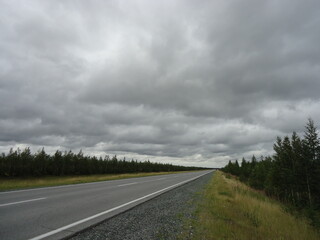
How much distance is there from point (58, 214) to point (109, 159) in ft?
194

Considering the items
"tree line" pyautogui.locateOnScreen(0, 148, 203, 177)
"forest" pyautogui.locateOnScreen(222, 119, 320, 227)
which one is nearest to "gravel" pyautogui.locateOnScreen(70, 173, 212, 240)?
"forest" pyautogui.locateOnScreen(222, 119, 320, 227)

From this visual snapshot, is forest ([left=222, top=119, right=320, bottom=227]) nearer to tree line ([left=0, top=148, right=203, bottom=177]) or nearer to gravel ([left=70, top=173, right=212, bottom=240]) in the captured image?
gravel ([left=70, top=173, right=212, bottom=240])

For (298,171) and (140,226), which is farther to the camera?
(298,171)

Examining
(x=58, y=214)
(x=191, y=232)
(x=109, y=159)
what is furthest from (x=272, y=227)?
(x=109, y=159)

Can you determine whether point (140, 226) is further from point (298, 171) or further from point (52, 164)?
point (52, 164)

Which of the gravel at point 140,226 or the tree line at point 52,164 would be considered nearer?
the gravel at point 140,226

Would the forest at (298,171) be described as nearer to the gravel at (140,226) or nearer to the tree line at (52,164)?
the gravel at (140,226)

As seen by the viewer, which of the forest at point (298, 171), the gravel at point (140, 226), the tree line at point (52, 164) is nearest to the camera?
the gravel at point (140, 226)

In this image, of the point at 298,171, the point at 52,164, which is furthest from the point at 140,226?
the point at 52,164

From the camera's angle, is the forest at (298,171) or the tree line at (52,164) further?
the tree line at (52,164)

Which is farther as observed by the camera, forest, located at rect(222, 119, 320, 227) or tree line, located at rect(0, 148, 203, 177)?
tree line, located at rect(0, 148, 203, 177)

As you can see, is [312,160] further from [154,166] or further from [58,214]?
[154,166]

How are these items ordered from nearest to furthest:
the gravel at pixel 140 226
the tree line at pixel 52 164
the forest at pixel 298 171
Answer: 1. the gravel at pixel 140 226
2. the forest at pixel 298 171
3. the tree line at pixel 52 164

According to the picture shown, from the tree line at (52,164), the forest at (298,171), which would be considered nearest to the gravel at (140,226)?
the forest at (298,171)
